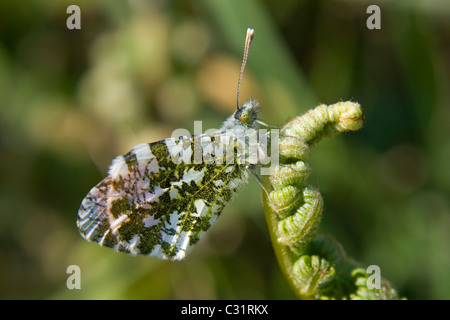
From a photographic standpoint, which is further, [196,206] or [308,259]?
[196,206]

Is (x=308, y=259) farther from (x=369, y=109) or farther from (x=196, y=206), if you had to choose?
(x=369, y=109)

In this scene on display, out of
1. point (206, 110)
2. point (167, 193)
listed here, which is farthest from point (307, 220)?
point (206, 110)

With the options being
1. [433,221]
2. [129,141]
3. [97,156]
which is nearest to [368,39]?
[433,221]

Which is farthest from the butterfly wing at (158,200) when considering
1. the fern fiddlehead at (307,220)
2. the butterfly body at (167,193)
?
the fern fiddlehead at (307,220)

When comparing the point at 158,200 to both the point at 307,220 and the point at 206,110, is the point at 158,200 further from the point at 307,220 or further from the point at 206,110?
the point at 206,110

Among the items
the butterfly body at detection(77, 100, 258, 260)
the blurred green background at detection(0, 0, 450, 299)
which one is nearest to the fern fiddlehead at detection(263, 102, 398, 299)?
the butterfly body at detection(77, 100, 258, 260)

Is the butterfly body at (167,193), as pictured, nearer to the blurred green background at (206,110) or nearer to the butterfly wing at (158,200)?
the butterfly wing at (158,200)

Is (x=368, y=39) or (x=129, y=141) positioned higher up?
(x=368, y=39)
